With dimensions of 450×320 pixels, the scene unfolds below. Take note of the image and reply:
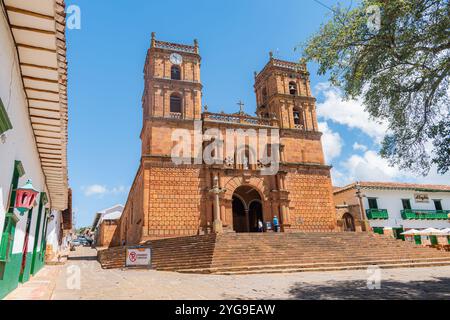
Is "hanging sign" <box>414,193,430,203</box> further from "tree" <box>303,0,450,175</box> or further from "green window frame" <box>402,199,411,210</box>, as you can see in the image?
"tree" <box>303,0,450,175</box>

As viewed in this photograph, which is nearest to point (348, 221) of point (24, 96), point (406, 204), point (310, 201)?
point (406, 204)

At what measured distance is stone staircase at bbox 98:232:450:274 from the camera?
12734 millimetres

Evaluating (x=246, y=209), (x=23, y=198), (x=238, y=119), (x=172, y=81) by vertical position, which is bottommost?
(x=23, y=198)

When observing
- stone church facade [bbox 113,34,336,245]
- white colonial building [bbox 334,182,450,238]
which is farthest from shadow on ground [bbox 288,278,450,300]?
white colonial building [bbox 334,182,450,238]

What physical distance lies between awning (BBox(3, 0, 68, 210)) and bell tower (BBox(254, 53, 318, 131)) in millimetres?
A: 20716

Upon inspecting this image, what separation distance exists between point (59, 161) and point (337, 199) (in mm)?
27069

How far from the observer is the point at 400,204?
27.8 m

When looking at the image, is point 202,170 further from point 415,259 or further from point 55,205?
point 415,259

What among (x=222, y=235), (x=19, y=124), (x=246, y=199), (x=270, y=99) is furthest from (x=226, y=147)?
(x=19, y=124)

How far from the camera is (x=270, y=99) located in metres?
26.8

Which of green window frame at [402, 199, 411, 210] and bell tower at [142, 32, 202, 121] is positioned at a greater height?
bell tower at [142, 32, 202, 121]

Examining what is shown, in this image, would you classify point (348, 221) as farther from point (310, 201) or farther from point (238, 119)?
point (238, 119)

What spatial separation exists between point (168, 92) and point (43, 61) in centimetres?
1930

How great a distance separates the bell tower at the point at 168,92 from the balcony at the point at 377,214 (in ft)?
56.4
